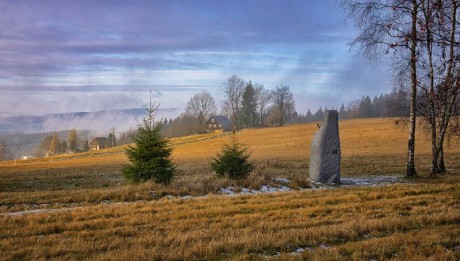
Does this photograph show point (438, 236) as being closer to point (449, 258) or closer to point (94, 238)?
point (449, 258)

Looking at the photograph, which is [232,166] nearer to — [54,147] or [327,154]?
[327,154]

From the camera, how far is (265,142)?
67375 millimetres

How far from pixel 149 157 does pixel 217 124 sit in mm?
103141

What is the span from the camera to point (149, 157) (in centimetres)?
1628

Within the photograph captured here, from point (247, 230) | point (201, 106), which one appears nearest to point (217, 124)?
point (201, 106)

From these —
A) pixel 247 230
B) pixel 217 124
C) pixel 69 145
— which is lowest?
pixel 69 145

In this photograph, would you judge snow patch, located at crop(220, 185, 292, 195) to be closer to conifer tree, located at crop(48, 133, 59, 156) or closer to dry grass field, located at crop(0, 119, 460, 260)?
dry grass field, located at crop(0, 119, 460, 260)

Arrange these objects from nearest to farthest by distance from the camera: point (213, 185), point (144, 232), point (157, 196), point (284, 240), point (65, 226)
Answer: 1. point (284, 240)
2. point (144, 232)
3. point (65, 226)
4. point (157, 196)
5. point (213, 185)

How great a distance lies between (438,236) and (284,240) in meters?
2.69

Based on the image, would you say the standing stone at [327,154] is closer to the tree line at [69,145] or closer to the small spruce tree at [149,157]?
the small spruce tree at [149,157]

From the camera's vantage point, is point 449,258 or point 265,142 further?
point 265,142

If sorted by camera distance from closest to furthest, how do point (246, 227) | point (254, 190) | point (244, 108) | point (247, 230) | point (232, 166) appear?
point (247, 230)
point (246, 227)
point (254, 190)
point (232, 166)
point (244, 108)

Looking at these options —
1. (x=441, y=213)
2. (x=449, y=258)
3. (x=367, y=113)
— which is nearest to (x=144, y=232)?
(x=449, y=258)

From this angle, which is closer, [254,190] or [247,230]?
[247,230]
